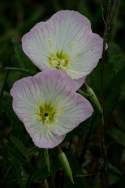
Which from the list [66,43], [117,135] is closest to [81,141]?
[117,135]

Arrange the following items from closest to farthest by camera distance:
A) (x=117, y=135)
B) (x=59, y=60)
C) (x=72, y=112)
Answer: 1. (x=72, y=112)
2. (x=59, y=60)
3. (x=117, y=135)

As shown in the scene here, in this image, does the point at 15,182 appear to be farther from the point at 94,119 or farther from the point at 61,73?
the point at 61,73

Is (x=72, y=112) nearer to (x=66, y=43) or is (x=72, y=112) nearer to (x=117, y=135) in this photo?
(x=66, y=43)

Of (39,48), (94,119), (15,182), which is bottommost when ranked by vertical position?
(15,182)

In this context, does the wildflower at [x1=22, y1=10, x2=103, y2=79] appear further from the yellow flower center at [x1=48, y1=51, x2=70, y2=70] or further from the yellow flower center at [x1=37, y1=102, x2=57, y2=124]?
the yellow flower center at [x1=37, y1=102, x2=57, y2=124]

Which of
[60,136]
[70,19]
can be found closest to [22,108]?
[60,136]

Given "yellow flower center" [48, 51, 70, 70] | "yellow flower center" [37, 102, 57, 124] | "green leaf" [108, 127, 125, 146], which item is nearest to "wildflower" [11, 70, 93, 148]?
"yellow flower center" [37, 102, 57, 124]
